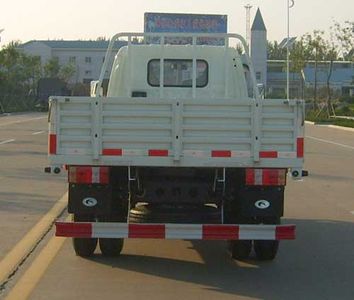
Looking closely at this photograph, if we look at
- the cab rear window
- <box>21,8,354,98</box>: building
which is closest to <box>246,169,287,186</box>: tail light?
the cab rear window

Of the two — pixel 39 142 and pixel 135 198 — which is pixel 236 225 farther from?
pixel 39 142

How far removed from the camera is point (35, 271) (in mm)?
7594

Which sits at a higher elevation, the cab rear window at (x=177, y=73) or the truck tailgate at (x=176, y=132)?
the cab rear window at (x=177, y=73)

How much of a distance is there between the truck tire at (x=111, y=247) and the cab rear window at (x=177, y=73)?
2.62 m

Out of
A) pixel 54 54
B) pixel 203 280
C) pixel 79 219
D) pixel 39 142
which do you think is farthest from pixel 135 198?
pixel 54 54

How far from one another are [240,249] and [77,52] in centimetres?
12506

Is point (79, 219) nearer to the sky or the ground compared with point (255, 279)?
nearer to the sky

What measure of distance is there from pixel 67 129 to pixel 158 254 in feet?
6.82

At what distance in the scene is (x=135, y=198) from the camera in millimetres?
7715

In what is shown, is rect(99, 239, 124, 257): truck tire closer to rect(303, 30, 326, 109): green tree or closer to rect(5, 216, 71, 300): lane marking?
rect(5, 216, 71, 300): lane marking

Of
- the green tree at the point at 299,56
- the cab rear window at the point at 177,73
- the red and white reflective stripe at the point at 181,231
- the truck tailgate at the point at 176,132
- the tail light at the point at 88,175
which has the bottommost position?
the red and white reflective stripe at the point at 181,231

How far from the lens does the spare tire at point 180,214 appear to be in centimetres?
764

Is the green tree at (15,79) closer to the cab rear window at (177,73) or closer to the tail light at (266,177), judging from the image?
the cab rear window at (177,73)

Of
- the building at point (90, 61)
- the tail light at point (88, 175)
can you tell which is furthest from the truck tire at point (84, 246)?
the building at point (90, 61)
